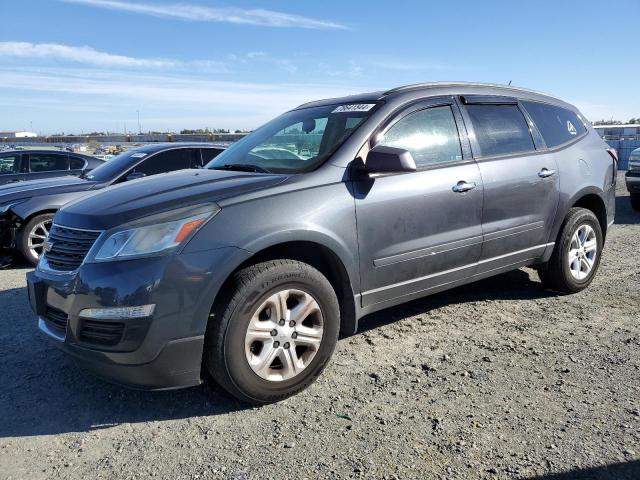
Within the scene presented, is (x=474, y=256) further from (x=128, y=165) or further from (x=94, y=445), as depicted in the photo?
(x=128, y=165)

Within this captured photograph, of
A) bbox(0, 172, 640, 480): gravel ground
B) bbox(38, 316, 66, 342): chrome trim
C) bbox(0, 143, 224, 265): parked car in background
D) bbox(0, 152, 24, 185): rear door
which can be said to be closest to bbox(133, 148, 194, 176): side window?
bbox(0, 143, 224, 265): parked car in background

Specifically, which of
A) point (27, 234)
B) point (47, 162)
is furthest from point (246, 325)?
point (47, 162)

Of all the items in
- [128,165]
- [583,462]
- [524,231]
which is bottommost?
[583,462]

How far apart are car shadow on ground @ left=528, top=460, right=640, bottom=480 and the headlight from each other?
2.03 metres

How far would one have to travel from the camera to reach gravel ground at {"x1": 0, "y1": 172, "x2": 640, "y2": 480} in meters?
2.47

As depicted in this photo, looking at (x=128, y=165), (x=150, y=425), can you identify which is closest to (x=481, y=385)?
(x=150, y=425)

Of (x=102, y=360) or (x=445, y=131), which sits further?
(x=445, y=131)

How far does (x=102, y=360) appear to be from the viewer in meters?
2.77

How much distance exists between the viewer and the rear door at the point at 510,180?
4090 mm

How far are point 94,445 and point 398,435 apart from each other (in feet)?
5.11

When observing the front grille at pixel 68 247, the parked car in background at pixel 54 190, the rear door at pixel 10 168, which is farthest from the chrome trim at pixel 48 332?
the rear door at pixel 10 168

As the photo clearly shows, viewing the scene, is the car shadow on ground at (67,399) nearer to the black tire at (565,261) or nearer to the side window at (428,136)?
the side window at (428,136)

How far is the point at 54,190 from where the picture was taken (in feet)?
22.7

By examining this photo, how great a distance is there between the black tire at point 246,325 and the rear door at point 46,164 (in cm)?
798
